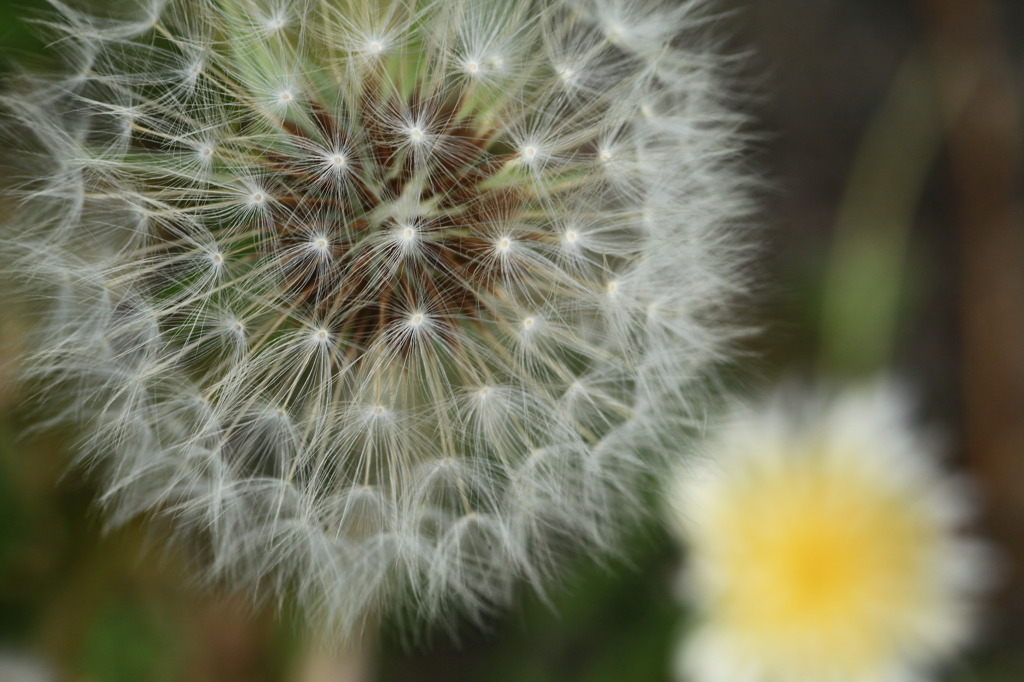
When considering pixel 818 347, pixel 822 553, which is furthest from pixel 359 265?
pixel 818 347

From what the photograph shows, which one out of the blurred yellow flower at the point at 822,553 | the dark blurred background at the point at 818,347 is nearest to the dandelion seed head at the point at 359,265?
the dark blurred background at the point at 818,347

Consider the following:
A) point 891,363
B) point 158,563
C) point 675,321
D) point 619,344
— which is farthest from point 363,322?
point 891,363

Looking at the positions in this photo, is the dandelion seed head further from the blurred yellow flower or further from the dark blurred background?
the blurred yellow flower

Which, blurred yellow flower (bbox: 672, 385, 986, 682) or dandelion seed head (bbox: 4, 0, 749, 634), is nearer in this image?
dandelion seed head (bbox: 4, 0, 749, 634)

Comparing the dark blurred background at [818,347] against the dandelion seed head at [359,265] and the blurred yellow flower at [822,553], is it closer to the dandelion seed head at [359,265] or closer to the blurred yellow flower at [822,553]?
the blurred yellow flower at [822,553]

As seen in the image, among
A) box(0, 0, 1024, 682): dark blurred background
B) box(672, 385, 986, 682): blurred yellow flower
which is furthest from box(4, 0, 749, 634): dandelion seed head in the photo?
box(672, 385, 986, 682): blurred yellow flower

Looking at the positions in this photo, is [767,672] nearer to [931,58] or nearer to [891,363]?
[891,363]
